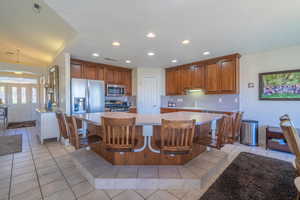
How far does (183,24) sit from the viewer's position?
88.3 inches

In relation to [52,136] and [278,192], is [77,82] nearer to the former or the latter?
[52,136]

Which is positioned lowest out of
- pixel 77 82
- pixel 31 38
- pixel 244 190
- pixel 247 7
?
pixel 244 190

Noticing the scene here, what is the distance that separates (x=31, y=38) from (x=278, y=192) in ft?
19.3

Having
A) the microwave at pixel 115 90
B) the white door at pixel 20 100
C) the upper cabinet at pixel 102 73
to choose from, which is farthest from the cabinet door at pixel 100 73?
the white door at pixel 20 100

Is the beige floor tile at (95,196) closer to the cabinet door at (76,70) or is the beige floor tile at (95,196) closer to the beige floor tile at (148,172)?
the beige floor tile at (148,172)

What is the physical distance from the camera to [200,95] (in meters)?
4.90

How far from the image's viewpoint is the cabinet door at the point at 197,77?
447cm

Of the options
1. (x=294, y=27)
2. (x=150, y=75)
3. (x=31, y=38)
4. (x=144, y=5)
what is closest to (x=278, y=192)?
(x=294, y=27)

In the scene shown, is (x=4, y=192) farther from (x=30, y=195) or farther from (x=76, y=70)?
(x=76, y=70)

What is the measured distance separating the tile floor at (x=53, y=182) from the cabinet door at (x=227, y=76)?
1.80 metres

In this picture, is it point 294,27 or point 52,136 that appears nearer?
point 294,27

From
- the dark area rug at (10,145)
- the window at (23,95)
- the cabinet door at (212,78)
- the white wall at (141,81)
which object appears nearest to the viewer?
the dark area rug at (10,145)

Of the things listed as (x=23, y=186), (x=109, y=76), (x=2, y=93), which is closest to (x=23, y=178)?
(x=23, y=186)

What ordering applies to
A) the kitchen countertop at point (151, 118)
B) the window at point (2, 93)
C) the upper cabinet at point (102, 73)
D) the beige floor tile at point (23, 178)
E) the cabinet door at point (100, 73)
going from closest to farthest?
the kitchen countertop at point (151, 118) < the beige floor tile at point (23, 178) < the upper cabinet at point (102, 73) < the cabinet door at point (100, 73) < the window at point (2, 93)
